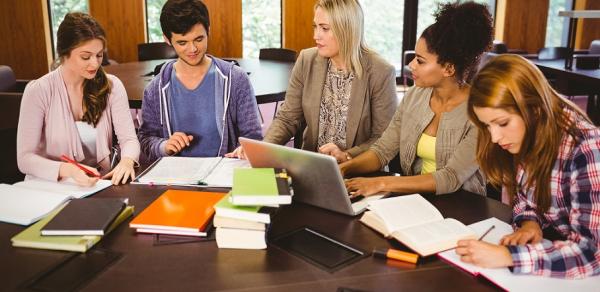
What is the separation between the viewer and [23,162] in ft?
6.35

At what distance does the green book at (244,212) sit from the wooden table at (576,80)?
12.4ft

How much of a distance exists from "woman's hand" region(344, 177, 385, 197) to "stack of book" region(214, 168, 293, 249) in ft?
1.21

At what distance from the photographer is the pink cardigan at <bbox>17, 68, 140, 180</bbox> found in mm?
1957

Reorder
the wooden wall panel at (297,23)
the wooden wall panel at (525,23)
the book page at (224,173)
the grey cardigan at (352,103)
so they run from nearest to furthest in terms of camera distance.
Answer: the book page at (224,173) < the grey cardigan at (352,103) < the wooden wall panel at (297,23) < the wooden wall panel at (525,23)

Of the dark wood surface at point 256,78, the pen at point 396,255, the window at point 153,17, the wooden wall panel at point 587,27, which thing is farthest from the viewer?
the wooden wall panel at point 587,27

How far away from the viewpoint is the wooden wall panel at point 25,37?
20.3 feet

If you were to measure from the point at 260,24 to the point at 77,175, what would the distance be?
578cm

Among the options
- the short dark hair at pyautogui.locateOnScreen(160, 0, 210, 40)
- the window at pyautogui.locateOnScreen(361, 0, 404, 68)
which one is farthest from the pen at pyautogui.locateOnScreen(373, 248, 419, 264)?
the window at pyautogui.locateOnScreen(361, 0, 404, 68)

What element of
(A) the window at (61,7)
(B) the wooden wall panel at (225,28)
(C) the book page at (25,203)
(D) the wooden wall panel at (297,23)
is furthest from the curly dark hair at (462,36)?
(A) the window at (61,7)

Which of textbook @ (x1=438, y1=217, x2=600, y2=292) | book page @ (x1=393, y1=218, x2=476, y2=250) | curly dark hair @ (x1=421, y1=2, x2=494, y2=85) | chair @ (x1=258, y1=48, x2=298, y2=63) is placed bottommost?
textbook @ (x1=438, y1=217, x2=600, y2=292)

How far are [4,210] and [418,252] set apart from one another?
3.91 ft

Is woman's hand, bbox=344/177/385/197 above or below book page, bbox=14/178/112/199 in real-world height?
above

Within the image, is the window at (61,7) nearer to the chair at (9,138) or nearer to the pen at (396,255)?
the chair at (9,138)

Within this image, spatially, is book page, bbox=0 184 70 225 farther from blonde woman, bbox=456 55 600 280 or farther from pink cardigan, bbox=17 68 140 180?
blonde woman, bbox=456 55 600 280
